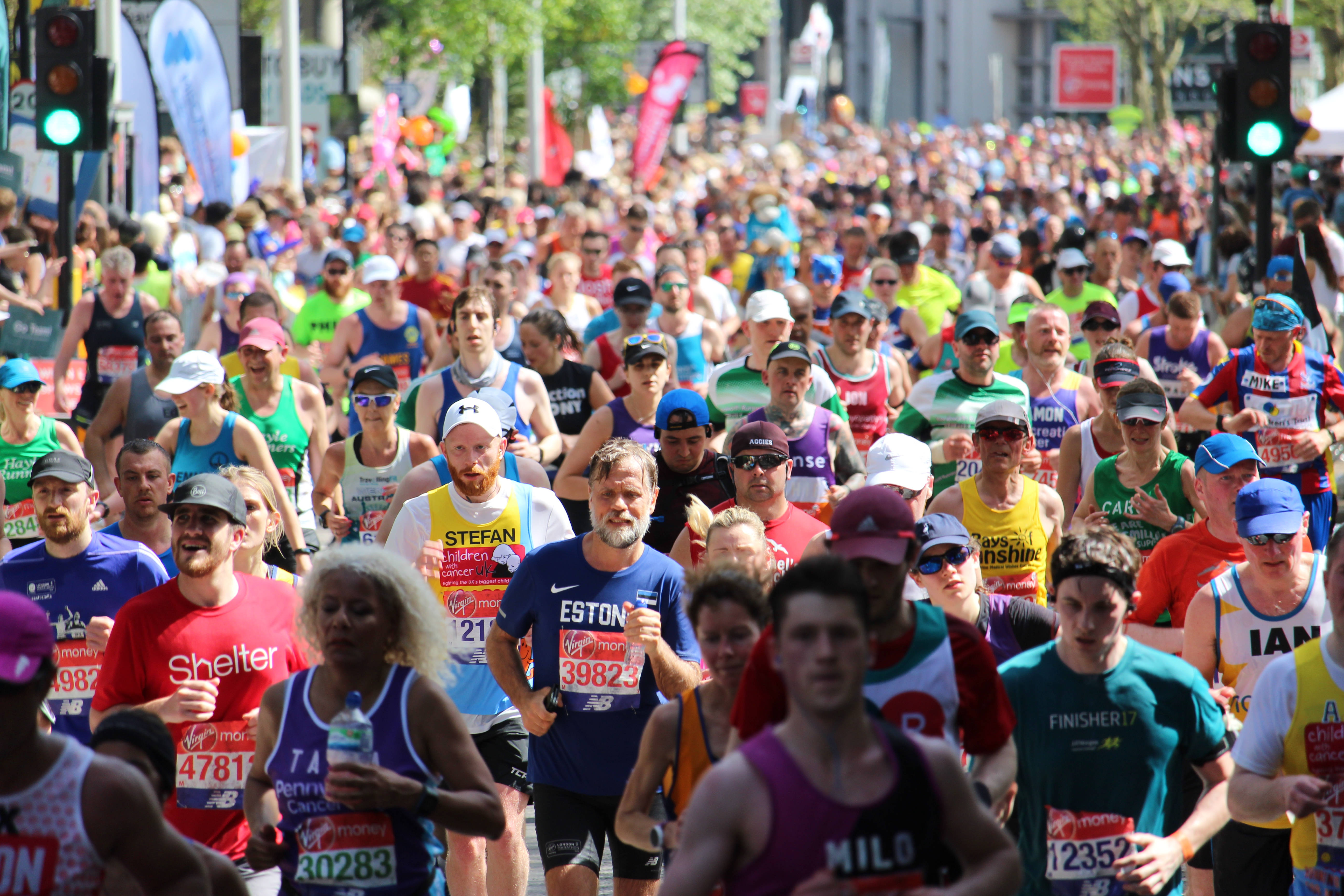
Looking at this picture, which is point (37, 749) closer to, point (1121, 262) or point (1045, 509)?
point (1045, 509)

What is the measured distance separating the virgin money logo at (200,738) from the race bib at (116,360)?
6935 mm

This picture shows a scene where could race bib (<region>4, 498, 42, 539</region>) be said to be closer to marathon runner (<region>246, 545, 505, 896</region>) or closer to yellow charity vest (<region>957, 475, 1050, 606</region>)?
yellow charity vest (<region>957, 475, 1050, 606</region>)

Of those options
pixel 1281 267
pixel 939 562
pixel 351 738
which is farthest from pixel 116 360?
pixel 351 738

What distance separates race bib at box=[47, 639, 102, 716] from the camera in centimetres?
557

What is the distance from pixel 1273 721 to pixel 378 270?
802 cm

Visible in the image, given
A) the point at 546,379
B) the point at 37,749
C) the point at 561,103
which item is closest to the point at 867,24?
the point at 561,103

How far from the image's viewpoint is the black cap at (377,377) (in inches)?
306

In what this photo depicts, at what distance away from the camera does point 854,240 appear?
1570 cm

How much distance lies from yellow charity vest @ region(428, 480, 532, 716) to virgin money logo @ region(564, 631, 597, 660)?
58 centimetres

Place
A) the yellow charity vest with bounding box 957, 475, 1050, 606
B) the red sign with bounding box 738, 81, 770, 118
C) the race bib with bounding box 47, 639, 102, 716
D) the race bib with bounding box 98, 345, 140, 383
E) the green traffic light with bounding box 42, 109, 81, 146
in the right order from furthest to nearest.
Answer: the red sign with bounding box 738, 81, 770, 118, the green traffic light with bounding box 42, 109, 81, 146, the race bib with bounding box 98, 345, 140, 383, the yellow charity vest with bounding box 957, 475, 1050, 606, the race bib with bounding box 47, 639, 102, 716

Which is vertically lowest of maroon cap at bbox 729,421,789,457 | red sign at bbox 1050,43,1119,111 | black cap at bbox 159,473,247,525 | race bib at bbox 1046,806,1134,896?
race bib at bbox 1046,806,1134,896

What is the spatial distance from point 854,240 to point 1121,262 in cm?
250

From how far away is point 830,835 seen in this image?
9.64ft

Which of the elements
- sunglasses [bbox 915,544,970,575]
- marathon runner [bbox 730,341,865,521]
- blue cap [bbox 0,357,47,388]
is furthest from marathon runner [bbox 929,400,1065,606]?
blue cap [bbox 0,357,47,388]
